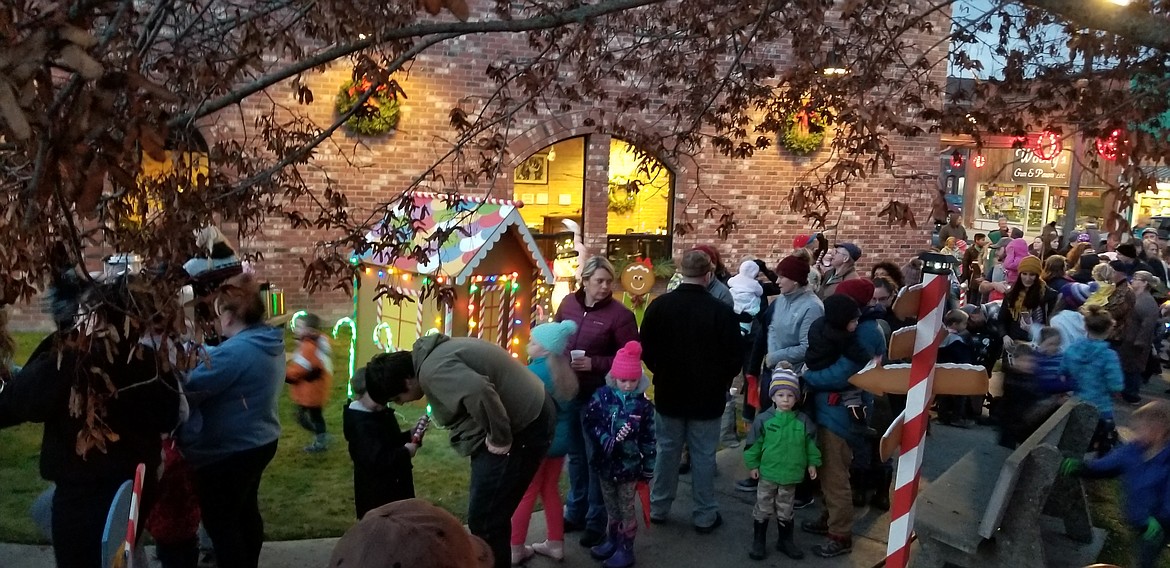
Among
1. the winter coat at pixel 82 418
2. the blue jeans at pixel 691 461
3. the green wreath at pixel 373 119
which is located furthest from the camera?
the green wreath at pixel 373 119

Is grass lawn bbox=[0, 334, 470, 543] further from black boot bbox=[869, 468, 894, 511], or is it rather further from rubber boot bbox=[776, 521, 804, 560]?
black boot bbox=[869, 468, 894, 511]

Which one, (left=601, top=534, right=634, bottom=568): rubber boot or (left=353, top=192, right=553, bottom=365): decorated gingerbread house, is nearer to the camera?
(left=601, top=534, right=634, bottom=568): rubber boot

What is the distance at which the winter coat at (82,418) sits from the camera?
11.0 feet

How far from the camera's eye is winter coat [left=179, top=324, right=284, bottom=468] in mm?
4090

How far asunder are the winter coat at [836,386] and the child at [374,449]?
254cm

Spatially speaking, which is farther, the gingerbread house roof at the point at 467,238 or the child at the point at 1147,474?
the gingerbread house roof at the point at 467,238

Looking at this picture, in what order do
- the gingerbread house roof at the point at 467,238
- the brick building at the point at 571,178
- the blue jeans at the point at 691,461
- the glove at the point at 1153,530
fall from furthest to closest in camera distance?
the brick building at the point at 571,178 < the gingerbread house roof at the point at 467,238 < the blue jeans at the point at 691,461 < the glove at the point at 1153,530

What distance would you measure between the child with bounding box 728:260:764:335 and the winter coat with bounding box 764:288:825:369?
1394 mm

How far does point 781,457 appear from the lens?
16.9 ft

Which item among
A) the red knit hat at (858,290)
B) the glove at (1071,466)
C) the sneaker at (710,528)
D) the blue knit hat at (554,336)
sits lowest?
the sneaker at (710,528)

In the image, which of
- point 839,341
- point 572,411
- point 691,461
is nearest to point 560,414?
point 572,411

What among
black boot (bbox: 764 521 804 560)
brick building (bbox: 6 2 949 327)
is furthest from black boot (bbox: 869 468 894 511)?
brick building (bbox: 6 2 949 327)

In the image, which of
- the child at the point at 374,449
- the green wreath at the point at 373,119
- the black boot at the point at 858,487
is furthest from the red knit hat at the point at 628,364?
the green wreath at the point at 373,119

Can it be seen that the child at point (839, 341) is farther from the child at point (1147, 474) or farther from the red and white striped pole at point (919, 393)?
the red and white striped pole at point (919, 393)
